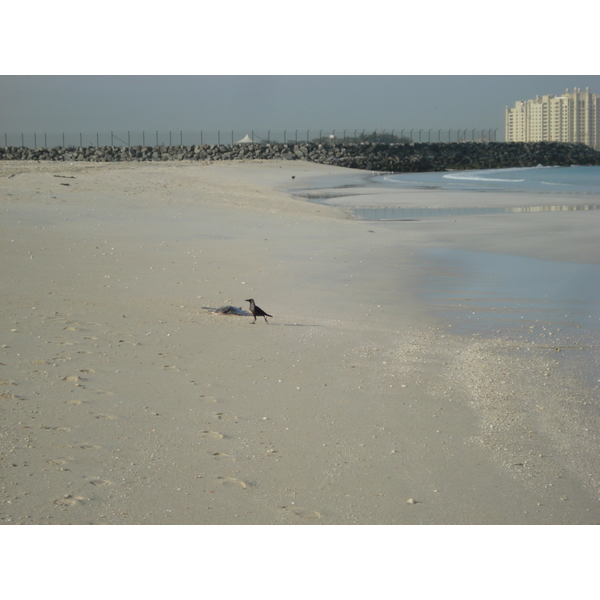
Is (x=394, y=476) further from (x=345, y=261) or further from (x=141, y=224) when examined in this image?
(x=141, y=224)

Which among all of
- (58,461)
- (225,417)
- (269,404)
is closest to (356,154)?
(269,404)

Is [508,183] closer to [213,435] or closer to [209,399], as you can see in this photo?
[209,399]

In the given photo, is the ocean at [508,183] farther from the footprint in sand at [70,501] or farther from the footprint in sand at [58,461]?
the footprint in sand at [70,501]

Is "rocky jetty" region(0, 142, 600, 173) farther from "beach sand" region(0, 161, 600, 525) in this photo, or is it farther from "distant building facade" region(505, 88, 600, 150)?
"beach sand" region(0, 161, 600, 525)

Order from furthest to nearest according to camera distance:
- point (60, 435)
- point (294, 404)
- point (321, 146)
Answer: point (321, 146) → point (294, 404) → point (60, 435)

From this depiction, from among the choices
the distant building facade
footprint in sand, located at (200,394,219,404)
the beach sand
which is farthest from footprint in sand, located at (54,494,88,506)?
the distant building facade

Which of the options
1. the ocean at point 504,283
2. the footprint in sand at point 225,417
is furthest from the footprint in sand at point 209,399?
the ocean at point 504,283

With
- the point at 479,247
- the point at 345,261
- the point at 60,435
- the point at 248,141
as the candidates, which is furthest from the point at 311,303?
the point at 248,141
